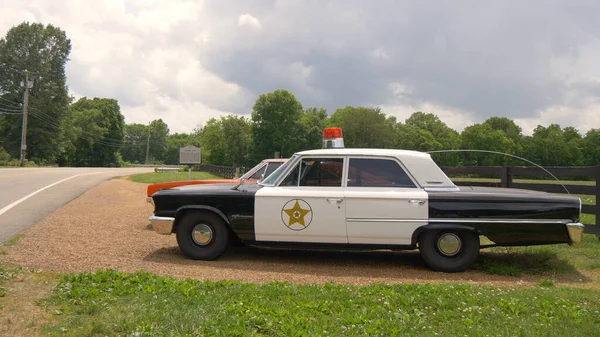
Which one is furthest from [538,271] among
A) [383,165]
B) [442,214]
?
[383,165]

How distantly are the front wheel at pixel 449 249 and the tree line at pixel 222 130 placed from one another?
36.7m

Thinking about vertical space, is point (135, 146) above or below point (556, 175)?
above

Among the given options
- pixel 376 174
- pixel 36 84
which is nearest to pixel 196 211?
pixel 376 174

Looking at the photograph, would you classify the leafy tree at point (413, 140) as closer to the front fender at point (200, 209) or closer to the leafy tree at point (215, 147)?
the leafy tree at point (215, 147)

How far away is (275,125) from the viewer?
68.1 m

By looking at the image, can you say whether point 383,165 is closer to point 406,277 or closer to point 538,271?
point 406,277

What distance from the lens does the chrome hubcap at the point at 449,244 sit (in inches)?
249

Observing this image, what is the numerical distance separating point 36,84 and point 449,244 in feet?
201

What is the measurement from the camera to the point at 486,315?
13.5 feet

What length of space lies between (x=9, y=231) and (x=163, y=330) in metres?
6.34

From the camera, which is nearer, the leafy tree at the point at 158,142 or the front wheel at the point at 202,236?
the front wheel at the point at 202,236

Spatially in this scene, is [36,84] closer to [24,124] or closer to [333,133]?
[24,124]

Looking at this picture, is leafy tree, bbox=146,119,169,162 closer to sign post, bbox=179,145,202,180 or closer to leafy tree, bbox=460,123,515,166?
leafy tree, bbox=460,123,515,166

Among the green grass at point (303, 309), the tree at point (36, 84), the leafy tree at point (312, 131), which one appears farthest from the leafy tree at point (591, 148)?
the tree at point (36, 84)
